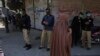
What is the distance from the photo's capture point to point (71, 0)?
54.3 ft

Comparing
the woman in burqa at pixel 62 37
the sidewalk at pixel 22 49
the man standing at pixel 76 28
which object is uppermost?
the woman in burqa at pixel 62 37

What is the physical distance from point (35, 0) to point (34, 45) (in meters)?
4.12

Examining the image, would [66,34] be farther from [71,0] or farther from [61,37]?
[71,0]

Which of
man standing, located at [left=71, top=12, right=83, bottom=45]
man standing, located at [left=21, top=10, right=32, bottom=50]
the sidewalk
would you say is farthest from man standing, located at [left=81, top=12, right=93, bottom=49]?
man standing, located at [left=21, top=10, right=32, bottom=50]

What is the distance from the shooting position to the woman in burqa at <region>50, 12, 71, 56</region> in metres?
7.08

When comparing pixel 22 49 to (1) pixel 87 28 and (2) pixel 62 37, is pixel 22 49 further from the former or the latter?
(2) pixel 62 37

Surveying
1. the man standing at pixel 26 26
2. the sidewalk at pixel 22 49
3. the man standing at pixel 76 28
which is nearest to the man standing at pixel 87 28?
the man standing at pixel 76 28

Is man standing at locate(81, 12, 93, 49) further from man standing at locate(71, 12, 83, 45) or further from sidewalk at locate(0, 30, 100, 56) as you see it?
sidewalk at locate(0, 30, 100, 56)

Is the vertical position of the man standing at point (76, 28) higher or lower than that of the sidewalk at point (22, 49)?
higher

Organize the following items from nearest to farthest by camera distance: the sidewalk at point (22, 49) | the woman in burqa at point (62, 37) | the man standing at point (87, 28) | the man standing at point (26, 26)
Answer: the woman in burqa at point (62, 37)
the sidewalk at point (22, 49)
the man standing at point (26, 26)
the man standing at point (87, 28)

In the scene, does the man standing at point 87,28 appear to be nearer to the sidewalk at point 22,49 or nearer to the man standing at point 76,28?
the man standing at point 76,28

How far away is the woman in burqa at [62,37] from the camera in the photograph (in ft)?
23.2

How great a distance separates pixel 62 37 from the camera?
7.23 m

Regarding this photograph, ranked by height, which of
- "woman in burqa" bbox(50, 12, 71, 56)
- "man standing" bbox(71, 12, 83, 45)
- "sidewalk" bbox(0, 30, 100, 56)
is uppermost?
"woman in burqa" bbox(50, 12, 71, 56)
